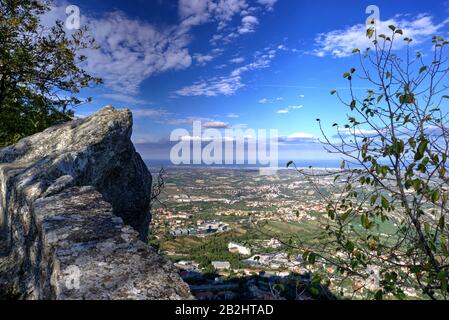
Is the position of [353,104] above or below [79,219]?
above

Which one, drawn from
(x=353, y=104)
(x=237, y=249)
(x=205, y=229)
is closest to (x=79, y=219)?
(x=353, y=104)

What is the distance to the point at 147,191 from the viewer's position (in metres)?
9.29

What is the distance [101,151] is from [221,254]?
124ft

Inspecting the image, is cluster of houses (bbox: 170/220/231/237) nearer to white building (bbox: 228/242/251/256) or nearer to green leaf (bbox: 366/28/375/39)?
white building (bbox: 228/242/251/256)

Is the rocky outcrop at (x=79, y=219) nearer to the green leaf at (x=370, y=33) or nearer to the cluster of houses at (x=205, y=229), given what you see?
the green leaf at (x=370, y=33)

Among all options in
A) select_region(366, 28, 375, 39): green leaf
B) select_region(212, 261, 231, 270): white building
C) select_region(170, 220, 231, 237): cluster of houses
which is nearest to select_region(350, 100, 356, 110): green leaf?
select_region(366, 28, 375, 39): green leaf

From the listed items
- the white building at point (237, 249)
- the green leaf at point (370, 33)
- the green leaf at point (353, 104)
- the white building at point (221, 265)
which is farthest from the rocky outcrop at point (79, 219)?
the white building at point (237, 249)

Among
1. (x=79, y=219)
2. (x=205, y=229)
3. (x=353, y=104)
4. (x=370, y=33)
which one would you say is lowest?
(x=205, y=229)

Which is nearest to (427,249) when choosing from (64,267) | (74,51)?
(64,267)

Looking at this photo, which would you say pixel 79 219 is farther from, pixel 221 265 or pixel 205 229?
pixel 205 229

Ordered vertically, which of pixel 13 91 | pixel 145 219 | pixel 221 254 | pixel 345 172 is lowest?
pixel 221 254

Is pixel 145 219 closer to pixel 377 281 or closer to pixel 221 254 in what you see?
pixel 377 281

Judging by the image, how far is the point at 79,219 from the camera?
3795 mm
